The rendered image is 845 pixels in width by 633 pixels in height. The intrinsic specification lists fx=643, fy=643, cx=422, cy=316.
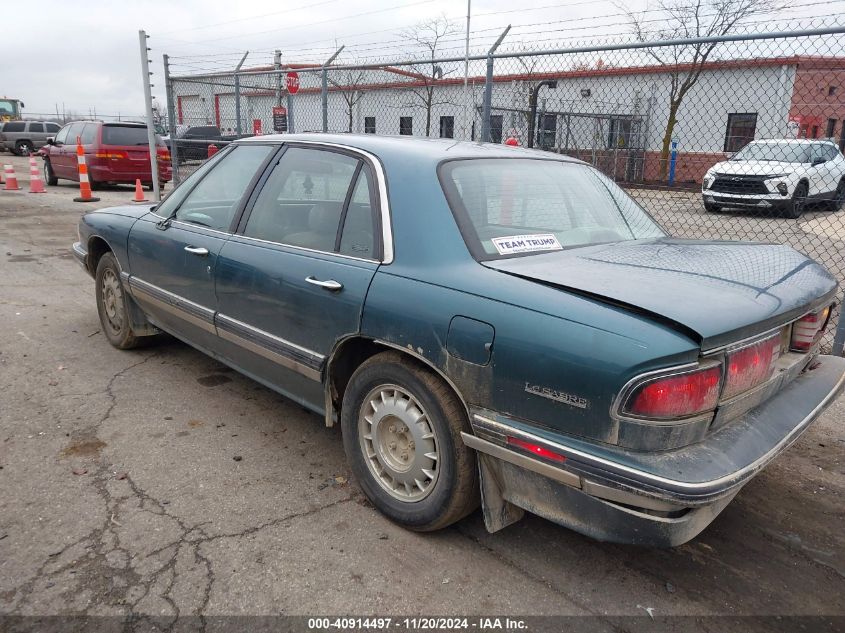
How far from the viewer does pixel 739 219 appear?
11.2 m

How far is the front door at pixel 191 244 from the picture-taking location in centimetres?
362

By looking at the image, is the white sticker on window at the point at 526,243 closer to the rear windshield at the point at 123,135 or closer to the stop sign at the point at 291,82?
the stop sign at the point at 291,82

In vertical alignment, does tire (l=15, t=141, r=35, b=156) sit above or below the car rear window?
below

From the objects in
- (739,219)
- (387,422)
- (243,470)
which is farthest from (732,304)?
(739,219)

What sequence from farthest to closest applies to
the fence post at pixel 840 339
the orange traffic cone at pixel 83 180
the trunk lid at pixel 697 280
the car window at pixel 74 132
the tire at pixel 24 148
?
the tire at pixel 24 148 → the car window at pixel 74 132 → the orange traffic cone at pixel 83 180 → the fence post at pixel 840 339 → the trunk lid at pixel 697 280

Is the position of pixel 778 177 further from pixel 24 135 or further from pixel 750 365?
pixel 24 135

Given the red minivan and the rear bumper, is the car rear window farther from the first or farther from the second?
the rear bumper

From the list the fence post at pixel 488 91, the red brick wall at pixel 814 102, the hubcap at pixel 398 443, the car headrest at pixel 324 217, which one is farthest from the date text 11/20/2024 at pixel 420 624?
the red brick wall at pixel 814 102

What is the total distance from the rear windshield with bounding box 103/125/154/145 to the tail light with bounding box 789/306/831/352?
15683 mm

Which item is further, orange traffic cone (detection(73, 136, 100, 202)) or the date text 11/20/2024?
orange traffic cone (detection(73, 136, 100, 202))

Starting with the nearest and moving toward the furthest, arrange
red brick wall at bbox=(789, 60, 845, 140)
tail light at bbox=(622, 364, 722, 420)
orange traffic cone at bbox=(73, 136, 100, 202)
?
tail light at bbox=(622, 364, 722, 420) → orange traffic cone at bbox=(73, 136, 100, 202) → red brick wall at bbox=(789, 60, 845, 140)

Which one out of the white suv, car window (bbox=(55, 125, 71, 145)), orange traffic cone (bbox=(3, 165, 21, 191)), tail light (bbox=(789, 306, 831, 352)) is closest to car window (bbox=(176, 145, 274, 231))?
tail light (bbox=(789, 306, 831, 352))

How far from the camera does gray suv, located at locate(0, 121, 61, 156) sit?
3259 centimetres

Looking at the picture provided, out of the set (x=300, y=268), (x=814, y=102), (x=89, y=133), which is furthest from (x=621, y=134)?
(x=300, y=268)
